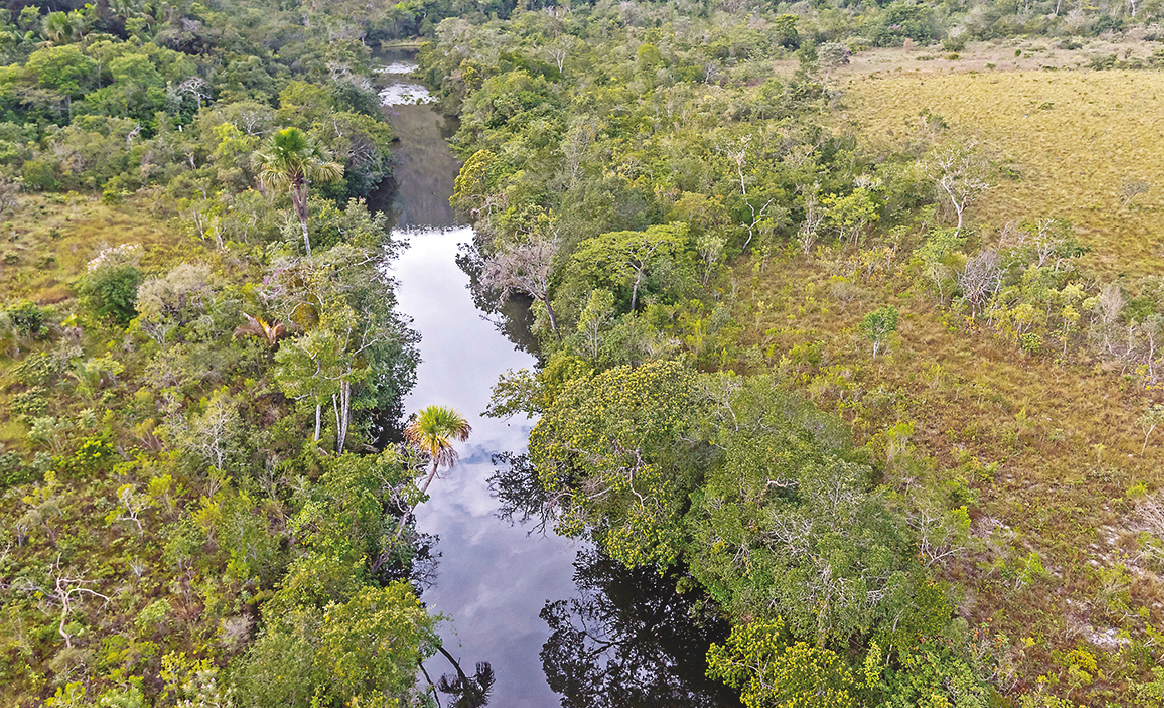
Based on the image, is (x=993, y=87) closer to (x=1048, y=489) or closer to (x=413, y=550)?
(x=1048, y=489)

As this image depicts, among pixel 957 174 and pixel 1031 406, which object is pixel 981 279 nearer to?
pixel 1031 406

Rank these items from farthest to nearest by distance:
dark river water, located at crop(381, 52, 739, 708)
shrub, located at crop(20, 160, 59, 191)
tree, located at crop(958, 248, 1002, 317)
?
shrub, located at crop(20, 160, 59, 191) → tree, located at crop(958, 248, 1002, 317) → dark river water, located at crop(381, 52, 739, 708)

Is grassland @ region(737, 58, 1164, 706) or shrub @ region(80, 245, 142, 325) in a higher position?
shrub @ region(80, 245, 142, 325)

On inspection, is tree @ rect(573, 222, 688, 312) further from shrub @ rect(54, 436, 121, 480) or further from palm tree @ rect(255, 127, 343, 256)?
shrub @ rect(54, 436, 121, 480)

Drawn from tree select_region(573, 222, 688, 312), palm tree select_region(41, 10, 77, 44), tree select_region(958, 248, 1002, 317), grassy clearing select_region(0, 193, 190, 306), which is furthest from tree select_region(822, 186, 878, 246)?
palm tree select_region(41, 10, 77, 44)

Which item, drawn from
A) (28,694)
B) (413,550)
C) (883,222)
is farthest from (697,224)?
(28,694)

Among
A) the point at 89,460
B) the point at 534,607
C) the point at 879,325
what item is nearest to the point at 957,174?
the point at 879,325

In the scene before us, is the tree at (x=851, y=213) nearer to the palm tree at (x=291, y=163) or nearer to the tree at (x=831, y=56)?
the palm tree at (x=291, y=163)
